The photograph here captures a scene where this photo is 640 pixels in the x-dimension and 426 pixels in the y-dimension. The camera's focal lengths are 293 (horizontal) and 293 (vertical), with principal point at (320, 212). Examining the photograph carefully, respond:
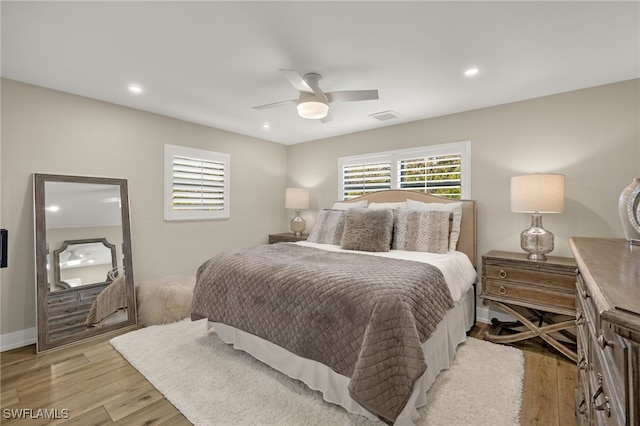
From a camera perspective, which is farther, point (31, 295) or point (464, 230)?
point (464, 230)

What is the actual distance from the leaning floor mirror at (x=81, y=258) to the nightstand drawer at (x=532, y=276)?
3.75m

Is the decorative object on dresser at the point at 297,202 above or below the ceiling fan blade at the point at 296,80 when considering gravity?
below

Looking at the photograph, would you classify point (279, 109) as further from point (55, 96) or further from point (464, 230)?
point (464, 230)

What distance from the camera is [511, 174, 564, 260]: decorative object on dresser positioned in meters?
2.56

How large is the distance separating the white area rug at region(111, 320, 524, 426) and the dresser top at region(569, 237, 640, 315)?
1.10 metres

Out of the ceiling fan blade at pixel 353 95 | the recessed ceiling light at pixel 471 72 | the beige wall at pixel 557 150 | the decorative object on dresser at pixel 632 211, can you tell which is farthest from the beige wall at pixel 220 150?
the ceiling fan blade at pixel 353 95

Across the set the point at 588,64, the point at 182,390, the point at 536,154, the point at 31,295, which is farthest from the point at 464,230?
the point at 31,295

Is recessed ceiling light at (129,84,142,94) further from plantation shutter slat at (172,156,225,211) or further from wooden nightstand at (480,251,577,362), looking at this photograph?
wooden nightstand at (480,251,577,362)

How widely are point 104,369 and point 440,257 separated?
2975mm

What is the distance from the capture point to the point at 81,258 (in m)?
2.98

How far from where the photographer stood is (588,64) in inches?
92.0

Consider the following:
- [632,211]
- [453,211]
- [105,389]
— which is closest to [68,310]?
[105,389]

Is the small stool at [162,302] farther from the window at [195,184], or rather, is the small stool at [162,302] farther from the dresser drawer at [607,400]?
the dresser drawer at [607,400]

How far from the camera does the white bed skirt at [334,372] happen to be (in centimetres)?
173
